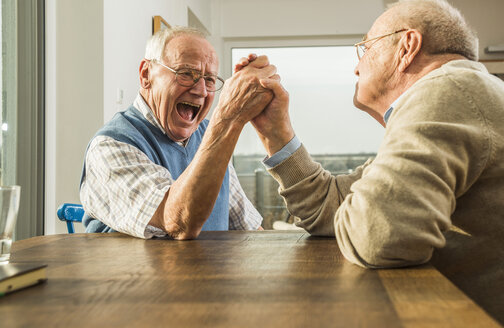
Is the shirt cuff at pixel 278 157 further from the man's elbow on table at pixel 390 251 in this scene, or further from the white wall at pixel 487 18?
the white wall at pixel 487 18

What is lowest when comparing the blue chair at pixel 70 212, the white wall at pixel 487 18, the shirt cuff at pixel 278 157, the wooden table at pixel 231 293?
the blue chair at pixel 70 212

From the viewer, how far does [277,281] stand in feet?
2.29

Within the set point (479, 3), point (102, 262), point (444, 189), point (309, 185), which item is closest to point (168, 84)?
point (309, 185)

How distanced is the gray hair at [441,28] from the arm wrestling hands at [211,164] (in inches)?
14.8

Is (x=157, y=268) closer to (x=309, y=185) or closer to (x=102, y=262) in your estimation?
(x=102, y=262)

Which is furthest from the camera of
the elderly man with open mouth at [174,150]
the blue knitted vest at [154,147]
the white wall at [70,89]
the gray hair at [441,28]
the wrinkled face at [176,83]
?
the white wall at [70,89]

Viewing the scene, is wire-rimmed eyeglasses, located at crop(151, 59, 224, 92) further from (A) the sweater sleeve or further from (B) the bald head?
(A) the sweater sleeve

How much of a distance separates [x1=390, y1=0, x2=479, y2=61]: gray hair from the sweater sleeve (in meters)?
0.26

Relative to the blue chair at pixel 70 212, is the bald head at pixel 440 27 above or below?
above

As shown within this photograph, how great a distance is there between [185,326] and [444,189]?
0.48 m

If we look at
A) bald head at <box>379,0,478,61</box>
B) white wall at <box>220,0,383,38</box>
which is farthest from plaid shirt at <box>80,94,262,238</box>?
white wall at <box>220,0,383,38</box>

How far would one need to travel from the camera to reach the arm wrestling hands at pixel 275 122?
4.21 feet

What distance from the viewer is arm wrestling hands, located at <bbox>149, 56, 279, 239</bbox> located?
119cm

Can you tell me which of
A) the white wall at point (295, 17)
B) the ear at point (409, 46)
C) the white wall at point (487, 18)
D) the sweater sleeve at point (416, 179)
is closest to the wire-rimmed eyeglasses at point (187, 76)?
the ear at point (409, 46)
